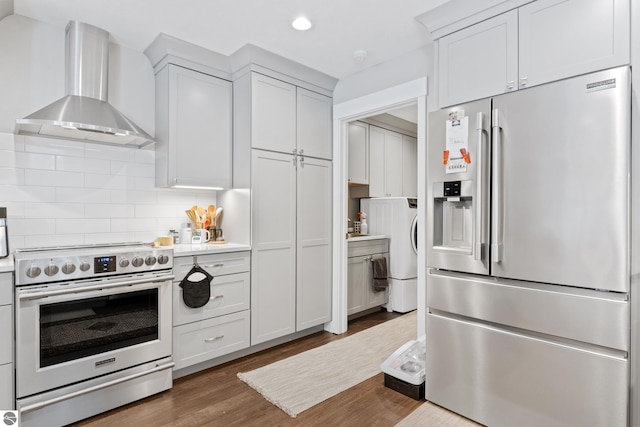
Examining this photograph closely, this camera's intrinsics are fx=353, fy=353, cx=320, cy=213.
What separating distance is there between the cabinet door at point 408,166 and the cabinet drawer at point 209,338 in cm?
311

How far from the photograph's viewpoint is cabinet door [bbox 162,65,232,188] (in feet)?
9.39

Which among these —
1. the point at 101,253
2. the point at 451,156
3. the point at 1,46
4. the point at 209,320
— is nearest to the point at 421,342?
the point at 451,156

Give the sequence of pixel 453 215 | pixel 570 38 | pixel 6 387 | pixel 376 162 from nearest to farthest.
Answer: pixel 570 38, pixel 6 387, pixel 453 215, pixel 376 162

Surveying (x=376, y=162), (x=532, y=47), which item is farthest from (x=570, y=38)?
(x=376, y=162)

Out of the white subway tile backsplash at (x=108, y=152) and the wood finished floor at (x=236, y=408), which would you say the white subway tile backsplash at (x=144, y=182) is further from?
the wood finished floor at (x=236, y=408)

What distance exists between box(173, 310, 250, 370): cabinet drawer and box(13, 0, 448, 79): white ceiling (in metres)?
2.19

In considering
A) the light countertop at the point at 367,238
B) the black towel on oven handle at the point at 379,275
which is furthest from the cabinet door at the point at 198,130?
the black towel on oven handle at the point at 379,275

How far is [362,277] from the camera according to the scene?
411 centimetres

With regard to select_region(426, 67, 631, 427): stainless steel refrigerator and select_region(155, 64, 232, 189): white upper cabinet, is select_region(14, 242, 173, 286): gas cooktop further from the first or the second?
select_region(426, 67, 631, 427): stainless steel refrigerator

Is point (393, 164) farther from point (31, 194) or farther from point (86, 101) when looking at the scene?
point (31, 194)

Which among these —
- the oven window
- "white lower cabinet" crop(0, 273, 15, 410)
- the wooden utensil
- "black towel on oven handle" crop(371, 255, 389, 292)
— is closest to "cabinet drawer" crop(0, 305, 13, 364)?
"white lower cabinet" crop(0, 273, 15, 410)

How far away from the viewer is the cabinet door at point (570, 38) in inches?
65.3

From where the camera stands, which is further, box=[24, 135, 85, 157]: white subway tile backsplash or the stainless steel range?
box=[24, 135, 85, 157]: white subway tile backsplash

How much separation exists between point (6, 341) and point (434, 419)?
2457mm
